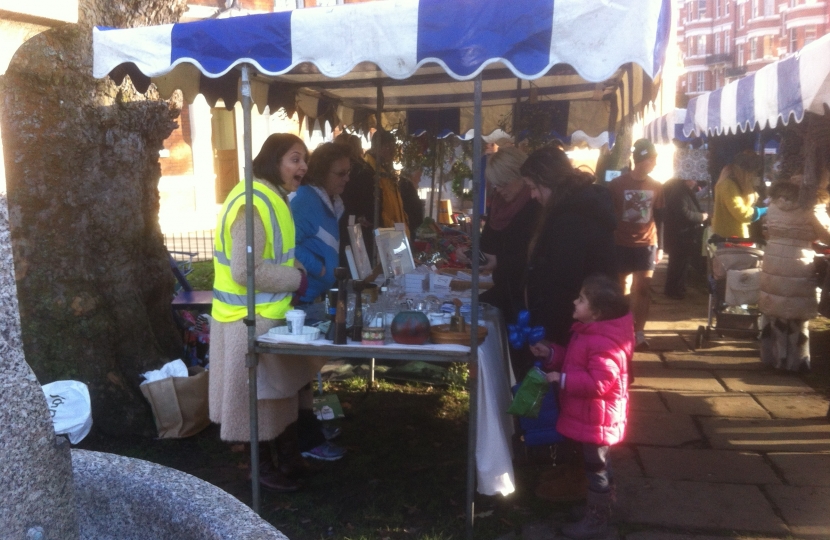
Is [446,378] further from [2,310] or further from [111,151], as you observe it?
[2,310]

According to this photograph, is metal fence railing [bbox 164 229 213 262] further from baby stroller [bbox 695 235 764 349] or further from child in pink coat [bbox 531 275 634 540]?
child in pink coat [bbox 531 275 634 540]

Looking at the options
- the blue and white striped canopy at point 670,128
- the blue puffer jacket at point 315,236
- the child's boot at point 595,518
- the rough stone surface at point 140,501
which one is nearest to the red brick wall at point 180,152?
the blue and white striped canopy at point 670,128

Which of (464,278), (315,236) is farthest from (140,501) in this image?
(464,278)

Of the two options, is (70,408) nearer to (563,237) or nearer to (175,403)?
(563,237)

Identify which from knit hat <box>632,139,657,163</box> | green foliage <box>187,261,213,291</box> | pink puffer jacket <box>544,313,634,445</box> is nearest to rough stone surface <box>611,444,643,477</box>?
pink puffer jacket <box>544,313,634,445</box>

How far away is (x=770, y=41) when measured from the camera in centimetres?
6956

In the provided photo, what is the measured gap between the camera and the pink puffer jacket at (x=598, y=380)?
3436 millimetres

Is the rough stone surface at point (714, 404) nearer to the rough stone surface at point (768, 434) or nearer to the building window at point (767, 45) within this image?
the rough stone surface at point (768, 434)

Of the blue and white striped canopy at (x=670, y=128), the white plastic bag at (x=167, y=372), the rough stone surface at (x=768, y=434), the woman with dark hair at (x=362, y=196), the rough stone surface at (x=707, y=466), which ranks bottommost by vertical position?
the rough stone surface at (x=707, y=466)

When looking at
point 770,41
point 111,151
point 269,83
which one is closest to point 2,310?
point 111,151

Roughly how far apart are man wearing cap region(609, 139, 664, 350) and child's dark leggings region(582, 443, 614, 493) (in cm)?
326

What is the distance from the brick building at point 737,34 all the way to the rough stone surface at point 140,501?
66871mm

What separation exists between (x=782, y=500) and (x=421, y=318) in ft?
7.53

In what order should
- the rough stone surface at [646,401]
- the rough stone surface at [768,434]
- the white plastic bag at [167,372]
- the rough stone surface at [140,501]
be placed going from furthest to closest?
the rough stone surface at [646,401] < the white plastic bag at [167,372] < the rough stone surface at [768,434] < the rough stone surface at [140,501]
